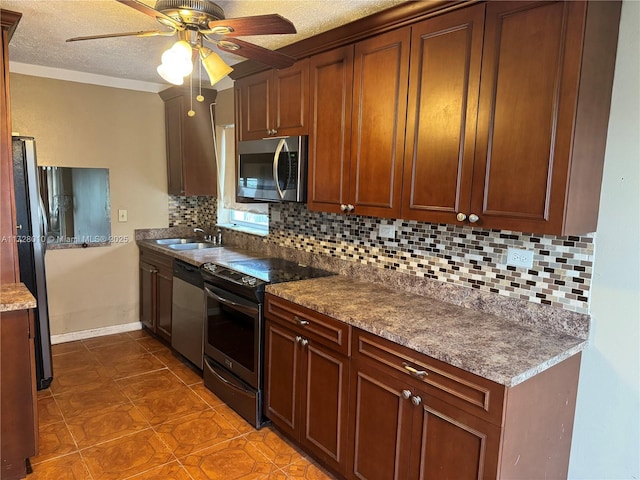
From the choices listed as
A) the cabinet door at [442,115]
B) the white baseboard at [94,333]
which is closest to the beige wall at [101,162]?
the white baseboard at [94,333]

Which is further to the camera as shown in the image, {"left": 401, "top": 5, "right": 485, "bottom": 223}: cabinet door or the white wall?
{"left": 401, "top": 5, "right": 485, "bottom": 223}: cabinet door

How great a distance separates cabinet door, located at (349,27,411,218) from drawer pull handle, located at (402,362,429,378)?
0.74 meters

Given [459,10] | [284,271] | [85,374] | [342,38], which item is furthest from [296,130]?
[85,374]

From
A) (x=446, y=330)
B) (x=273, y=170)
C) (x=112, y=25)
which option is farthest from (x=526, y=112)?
(x=112, y=25)

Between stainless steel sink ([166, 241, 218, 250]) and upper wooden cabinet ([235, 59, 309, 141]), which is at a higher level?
upper wooden cabinet ([235, 59, 309, 141])

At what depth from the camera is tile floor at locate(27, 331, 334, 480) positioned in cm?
221

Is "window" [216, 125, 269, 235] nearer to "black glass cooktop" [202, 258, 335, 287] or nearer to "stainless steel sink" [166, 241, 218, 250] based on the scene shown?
"stainless steel sink" [166, 241, 218, 250]

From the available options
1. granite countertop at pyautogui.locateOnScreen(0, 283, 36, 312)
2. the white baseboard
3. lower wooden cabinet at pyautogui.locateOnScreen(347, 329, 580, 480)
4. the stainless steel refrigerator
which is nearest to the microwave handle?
lower wooden cabinet at pyautogui.locateOnScreen(347, 329, 580, 480)

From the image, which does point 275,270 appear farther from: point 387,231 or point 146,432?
point 146,432

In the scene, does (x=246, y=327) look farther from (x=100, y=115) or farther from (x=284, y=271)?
(x=100, y=115)

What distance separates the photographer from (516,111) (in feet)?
5.15

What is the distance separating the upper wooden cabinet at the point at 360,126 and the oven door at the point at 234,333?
768 mm

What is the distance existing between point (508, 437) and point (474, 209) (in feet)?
2.80

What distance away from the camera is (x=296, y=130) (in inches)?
102
